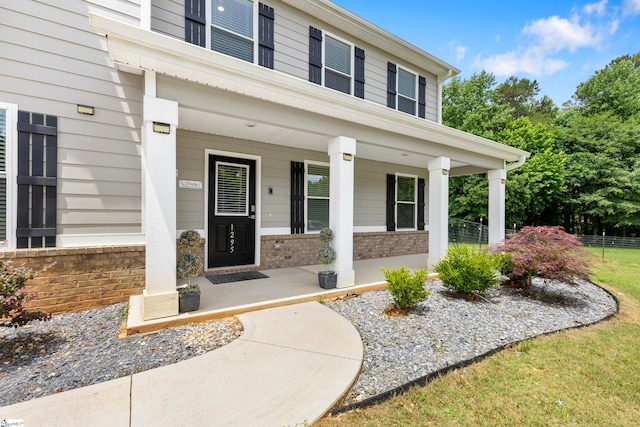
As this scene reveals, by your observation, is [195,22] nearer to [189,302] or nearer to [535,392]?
[189,302]

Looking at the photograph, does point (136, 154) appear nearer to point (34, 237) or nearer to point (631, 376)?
point (34, 237)

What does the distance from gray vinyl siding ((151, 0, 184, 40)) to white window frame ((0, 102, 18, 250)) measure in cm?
224

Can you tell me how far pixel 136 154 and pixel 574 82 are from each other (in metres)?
31.0

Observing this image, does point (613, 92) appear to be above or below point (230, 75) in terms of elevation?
above

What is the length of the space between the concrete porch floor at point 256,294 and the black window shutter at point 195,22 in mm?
4017

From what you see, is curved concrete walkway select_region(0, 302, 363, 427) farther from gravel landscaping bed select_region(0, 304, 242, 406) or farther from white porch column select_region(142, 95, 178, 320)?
white porch column select_region(142, 95, 178, 320)

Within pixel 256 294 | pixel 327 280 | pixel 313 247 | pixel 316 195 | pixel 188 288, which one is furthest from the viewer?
pixel 316 195

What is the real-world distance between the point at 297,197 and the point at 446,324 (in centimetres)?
380

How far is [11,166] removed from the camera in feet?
11.5

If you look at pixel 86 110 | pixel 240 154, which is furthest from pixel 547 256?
pixel 86 110

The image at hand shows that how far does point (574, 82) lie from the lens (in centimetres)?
2308

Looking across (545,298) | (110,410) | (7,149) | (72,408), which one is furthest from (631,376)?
(7,149)

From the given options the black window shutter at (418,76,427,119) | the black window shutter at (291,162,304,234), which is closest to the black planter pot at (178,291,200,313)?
the black window shutter at (291,162,304,234)

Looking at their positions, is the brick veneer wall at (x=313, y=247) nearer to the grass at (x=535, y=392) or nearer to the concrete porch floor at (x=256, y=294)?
the concrete porch floor at (x=256, y=294)
